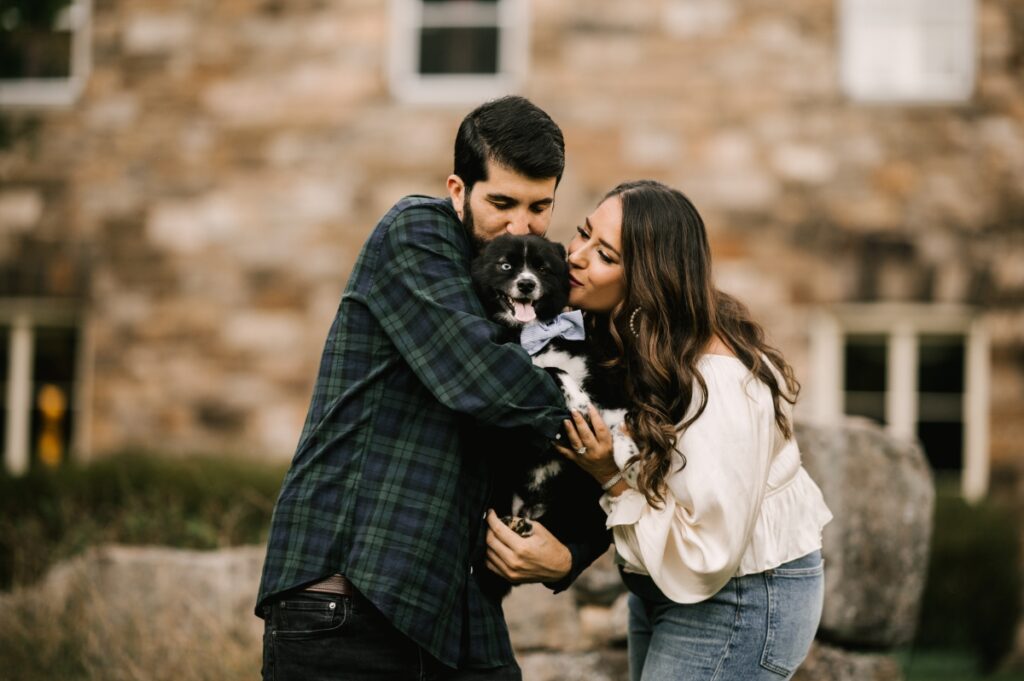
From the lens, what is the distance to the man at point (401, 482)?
2355mm

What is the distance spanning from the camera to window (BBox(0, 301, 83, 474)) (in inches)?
384

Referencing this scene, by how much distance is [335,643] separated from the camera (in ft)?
7.71

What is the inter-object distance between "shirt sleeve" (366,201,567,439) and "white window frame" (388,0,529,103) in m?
6.87

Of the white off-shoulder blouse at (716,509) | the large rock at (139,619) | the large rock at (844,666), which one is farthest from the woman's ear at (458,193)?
the large rock at (139,619)

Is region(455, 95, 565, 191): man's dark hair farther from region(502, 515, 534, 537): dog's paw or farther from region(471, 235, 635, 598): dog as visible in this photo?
region(502, 515, 534, 537): dog's paw

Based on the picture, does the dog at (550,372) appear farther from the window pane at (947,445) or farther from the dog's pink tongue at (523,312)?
the window pane at (947,445)

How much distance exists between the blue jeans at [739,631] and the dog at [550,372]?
316 mm

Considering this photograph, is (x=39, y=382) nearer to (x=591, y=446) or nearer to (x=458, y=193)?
(x=458, y=193)

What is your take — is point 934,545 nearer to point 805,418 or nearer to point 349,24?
point 805,418

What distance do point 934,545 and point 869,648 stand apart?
10.9 ft

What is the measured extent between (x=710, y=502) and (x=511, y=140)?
991 mm

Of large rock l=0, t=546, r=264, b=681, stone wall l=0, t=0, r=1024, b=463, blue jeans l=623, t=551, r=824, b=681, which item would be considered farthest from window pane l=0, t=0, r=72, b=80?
blue jeans l=623, t=551, r=824, b=681

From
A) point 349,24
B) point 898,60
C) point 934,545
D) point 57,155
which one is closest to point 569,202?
point 349,24

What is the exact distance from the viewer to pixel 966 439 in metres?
9.00
